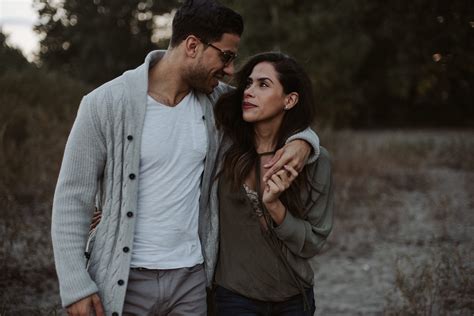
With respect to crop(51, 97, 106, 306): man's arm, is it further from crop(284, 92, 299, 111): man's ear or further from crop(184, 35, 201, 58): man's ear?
crop(284, 92, 299, 111): man's ear

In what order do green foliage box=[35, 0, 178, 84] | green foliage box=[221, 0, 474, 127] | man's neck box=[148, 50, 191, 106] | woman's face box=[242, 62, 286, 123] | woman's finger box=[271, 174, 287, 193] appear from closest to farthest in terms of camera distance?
woman's finger box=[271, 174, 287, 193]
man's neck box=[148, 50, 191, 106]
woman's face box=[242, 62, 286, 123]
green foliage box=[221, 0, 474, 127]
green foliage box=[35, 0, 178, 84]

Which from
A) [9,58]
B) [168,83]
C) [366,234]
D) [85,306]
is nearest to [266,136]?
[168,83]

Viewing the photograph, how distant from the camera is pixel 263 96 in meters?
3.09

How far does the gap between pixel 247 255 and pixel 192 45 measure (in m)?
1.07

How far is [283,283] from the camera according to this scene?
296 cm

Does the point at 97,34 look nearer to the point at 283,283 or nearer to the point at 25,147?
the point at 25,147

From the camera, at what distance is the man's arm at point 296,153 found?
2816mm

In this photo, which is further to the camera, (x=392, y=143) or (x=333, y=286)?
(x=392, y=143)

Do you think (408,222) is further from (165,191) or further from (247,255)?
(165,191)

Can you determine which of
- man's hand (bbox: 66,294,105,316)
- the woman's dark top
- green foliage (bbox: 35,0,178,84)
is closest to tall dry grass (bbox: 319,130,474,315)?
the woman's dark top

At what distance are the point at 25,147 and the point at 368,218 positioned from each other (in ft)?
16.6

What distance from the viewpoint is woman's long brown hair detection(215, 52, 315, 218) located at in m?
3.01

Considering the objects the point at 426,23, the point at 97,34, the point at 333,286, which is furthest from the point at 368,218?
the point at 97,34

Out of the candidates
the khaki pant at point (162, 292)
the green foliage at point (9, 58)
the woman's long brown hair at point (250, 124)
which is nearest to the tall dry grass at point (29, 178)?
the green foliage at point (9, 58)
